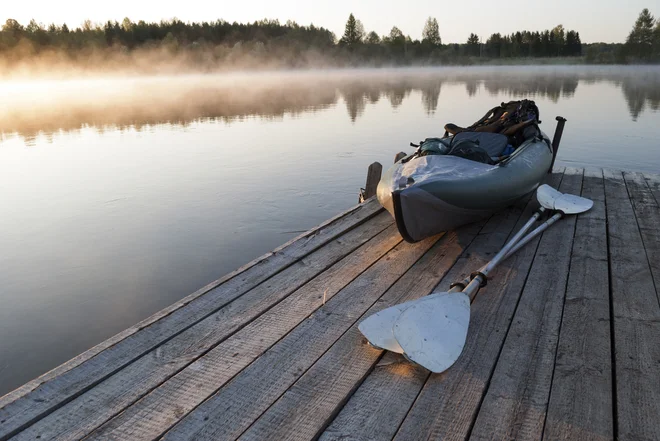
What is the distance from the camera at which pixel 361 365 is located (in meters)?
2.11

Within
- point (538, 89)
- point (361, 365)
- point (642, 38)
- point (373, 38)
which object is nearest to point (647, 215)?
point (361, 365)

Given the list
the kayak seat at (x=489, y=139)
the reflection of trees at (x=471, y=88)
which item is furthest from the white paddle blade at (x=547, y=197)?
the reflection of trees at (x=471, y=88)

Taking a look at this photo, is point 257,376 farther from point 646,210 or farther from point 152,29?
point 152,29

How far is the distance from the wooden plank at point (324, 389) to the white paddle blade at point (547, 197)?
2.13 m

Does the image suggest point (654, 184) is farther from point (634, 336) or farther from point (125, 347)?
point (125, 347)

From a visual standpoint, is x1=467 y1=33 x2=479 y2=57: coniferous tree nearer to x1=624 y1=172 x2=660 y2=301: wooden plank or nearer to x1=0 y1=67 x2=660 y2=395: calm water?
x1=0 y1=67 x2=660 y2=395: calm water

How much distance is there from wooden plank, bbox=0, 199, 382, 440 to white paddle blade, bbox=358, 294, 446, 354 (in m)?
0.87

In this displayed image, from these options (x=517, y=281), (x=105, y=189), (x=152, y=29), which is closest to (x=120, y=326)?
(x=517, y=281)

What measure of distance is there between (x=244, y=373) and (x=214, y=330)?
42 centimetres

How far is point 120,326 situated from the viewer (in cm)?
369

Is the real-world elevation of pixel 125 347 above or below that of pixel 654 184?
below

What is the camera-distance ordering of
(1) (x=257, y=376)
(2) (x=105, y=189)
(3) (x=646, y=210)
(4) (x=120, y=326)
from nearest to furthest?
(1) (x=257, y=376) < (4) (x=120, y=326) < (3) (x=646, y=210) < (2) (x=105, y=189)

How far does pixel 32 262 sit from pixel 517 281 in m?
4.57

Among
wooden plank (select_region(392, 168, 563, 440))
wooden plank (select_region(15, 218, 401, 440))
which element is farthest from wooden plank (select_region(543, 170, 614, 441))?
wooden plank (select_region(15, 218, 401, 440))
